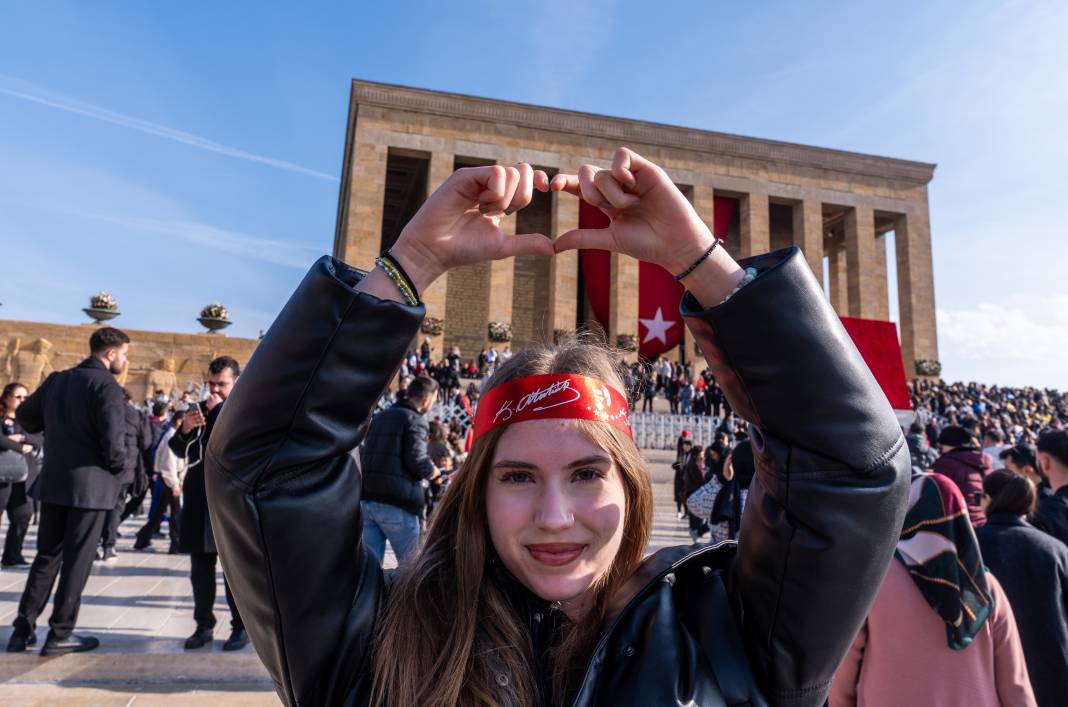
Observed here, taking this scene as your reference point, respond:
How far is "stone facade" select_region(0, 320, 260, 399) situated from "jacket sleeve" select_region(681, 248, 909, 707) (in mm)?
23317

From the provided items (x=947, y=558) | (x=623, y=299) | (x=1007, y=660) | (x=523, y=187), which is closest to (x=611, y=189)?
(x=523, y=187)

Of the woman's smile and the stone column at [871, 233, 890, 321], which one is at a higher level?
the stone column at [871, 233, 890, 321]

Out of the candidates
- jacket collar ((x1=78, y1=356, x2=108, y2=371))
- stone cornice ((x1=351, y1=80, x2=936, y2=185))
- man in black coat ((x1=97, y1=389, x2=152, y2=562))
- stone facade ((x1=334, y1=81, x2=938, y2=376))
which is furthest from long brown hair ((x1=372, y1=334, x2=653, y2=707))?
stone cornice ((x1=351, y1=80, x2=936, y2=185))

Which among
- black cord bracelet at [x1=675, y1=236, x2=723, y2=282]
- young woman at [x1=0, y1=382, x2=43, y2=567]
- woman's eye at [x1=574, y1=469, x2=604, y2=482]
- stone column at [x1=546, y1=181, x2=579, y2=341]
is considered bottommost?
young woman at [x1=0, y1=382, x2=43, y2=567]

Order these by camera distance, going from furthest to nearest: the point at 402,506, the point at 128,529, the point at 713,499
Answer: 1. the point at 128,529
2. the point at 713,499
3. the point at 402,506

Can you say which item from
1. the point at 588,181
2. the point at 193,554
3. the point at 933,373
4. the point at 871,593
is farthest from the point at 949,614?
the point at 933,373

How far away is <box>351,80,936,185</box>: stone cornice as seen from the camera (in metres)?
25.6

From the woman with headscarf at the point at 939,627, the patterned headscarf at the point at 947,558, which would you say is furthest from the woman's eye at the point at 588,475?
the patterned headscarf at the point at 947,558

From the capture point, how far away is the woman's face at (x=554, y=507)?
123cm

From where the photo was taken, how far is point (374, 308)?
43.4 inches

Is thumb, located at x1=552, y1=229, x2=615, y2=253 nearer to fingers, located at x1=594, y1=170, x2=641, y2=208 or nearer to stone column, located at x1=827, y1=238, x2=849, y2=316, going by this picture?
fingers, located at x1=594, y1=170, x2=641, y2=208

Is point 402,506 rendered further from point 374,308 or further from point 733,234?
point 733,234

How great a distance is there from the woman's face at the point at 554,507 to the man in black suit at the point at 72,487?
411cm

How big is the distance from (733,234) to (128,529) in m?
27.4
